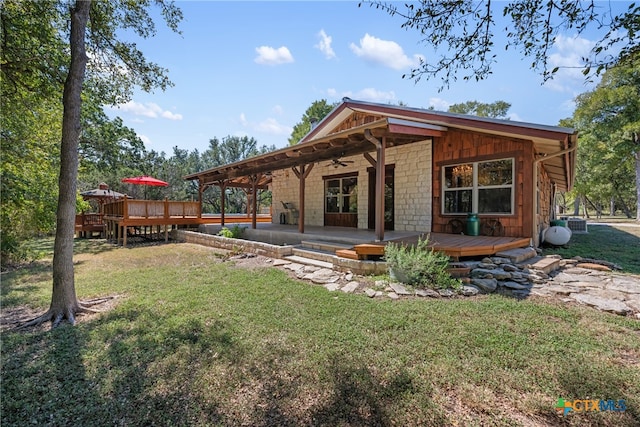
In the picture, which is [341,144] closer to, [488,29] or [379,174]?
[379,174]

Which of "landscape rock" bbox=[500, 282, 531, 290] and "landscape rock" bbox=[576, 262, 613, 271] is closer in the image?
"landscape rock" bbox=[500, 282, 531, 290]

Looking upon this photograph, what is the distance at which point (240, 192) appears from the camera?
28.0 m

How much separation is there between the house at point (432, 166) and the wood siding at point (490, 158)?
2cm

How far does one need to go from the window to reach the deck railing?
6.18m

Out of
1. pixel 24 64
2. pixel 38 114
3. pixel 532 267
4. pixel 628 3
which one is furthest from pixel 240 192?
pixel 628 3

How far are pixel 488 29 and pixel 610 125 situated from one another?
2339 centimetres

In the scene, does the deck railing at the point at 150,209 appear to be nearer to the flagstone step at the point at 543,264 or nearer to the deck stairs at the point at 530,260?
the deck stairs at the point at 530,260

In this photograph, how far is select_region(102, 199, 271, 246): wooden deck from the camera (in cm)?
1143

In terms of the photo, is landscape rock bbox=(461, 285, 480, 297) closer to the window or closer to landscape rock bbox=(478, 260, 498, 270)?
landscape rock bbox=(478, 260, 498, 270)

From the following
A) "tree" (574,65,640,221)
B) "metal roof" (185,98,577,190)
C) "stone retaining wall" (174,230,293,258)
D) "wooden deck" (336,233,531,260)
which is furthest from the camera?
"tree" (574,65,640,221)

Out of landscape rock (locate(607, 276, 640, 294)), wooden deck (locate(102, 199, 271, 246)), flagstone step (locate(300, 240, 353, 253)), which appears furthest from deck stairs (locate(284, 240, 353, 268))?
wooden deck (locate(102, 199, 271, 246))

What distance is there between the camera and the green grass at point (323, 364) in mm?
2088

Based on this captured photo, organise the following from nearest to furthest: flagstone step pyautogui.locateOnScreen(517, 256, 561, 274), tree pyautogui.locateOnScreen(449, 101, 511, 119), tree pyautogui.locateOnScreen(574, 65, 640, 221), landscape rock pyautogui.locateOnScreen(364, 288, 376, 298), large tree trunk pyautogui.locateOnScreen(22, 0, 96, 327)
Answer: large tree trunk pyautogui.locateOnScreen(22, 0, 96, 327)
landscape rock pyautogui.locateOnScreen(364, 288, 376, 298)
flagstone step pyautogui.locateOnScreen(517, 256, 561, 274)
tree pyautogui.locateOnScreen(574, 65, 640, 221)
tree pyautogui.locateOnScreen(449, 101, 511, 119)

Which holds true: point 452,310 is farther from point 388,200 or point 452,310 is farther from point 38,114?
point 38,114
